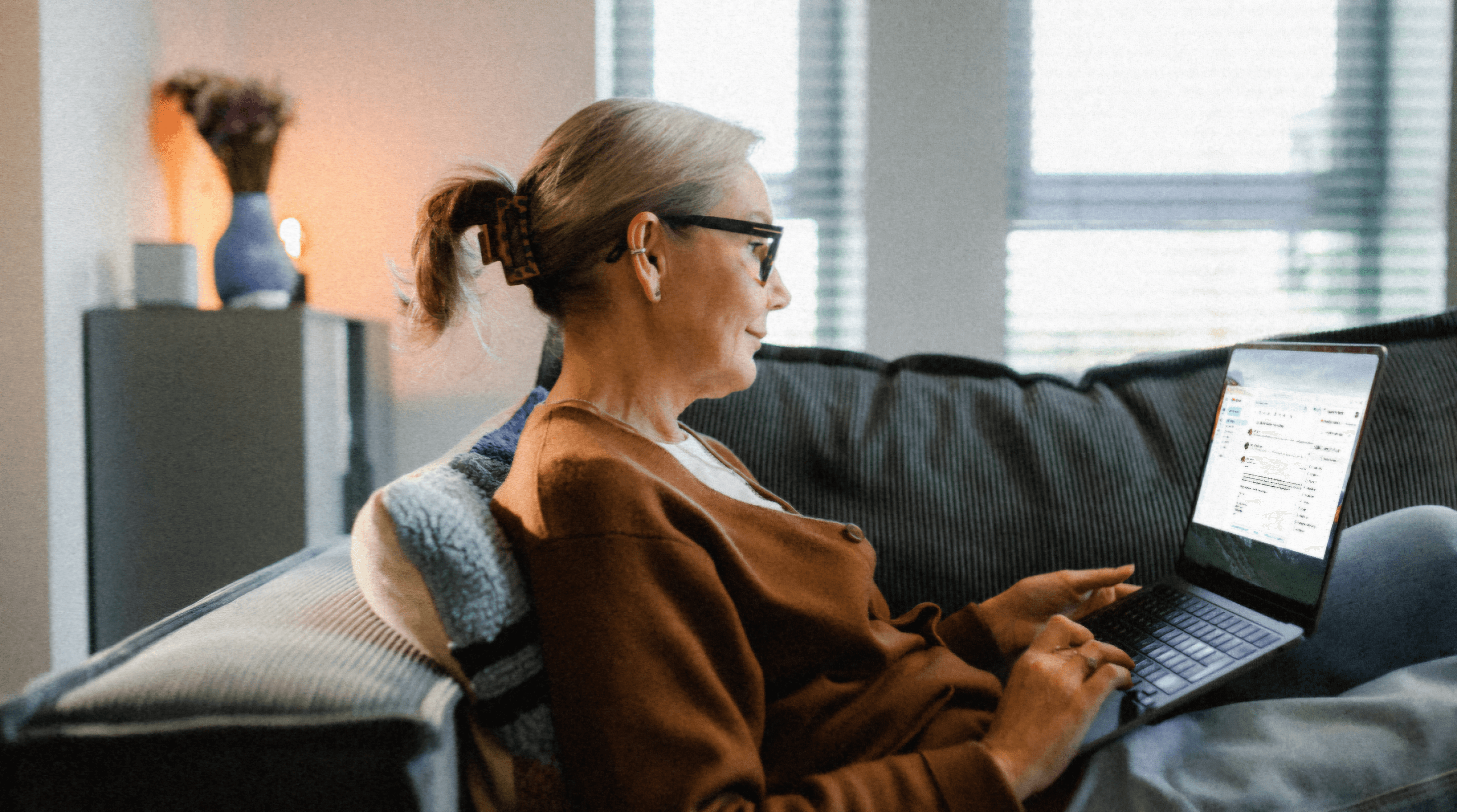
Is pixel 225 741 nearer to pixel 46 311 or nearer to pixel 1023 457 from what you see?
pixel 1023 457

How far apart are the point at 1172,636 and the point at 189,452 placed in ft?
6.10

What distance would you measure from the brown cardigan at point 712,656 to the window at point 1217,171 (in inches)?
70.1

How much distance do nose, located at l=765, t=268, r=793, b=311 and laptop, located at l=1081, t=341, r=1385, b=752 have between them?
1.51ft

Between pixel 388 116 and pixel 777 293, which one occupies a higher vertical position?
pixel 388 116

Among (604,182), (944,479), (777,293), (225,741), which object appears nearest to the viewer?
(225,741)

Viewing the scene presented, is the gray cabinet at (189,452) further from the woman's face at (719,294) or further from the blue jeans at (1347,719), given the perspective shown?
the blue jeans at (1347,719)

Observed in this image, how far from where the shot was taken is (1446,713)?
0.64 meters

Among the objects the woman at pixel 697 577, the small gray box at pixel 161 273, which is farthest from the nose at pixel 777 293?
the small gray box at pixel 161 273

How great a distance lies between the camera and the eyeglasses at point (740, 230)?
2.64ft

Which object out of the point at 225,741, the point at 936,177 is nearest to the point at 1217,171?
the point at 936,177

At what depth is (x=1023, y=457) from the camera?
3.69ft

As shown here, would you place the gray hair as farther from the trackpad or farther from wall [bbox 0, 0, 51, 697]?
wall [bbox 0, 0, 51, 697]

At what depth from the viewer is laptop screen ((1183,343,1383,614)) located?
2.46 feet

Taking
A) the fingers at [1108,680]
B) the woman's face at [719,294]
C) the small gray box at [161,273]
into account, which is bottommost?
the fingers at [1108,680]
